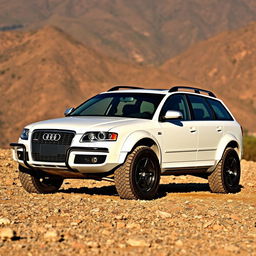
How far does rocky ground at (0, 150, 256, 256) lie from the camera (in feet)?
19.5

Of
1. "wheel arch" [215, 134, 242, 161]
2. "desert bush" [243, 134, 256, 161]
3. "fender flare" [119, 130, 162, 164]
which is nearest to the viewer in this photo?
"fender flare" [119, 130, 162, 164]

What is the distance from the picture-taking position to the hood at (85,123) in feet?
29.8

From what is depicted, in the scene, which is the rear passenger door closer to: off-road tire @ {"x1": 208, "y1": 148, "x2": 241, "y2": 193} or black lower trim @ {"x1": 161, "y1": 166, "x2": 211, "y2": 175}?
black lower trim @ {"x1": 161, "y1": 166, "x2": 211, "y2": 175}

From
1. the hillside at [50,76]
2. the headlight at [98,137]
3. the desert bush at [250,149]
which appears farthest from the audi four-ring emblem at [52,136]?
the hillside at [50,76]

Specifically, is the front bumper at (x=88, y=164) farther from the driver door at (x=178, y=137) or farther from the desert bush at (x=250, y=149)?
the desert bush at (x=250, y=149)

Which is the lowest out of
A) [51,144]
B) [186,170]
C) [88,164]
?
[186,170]

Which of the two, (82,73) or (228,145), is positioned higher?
(82,73)

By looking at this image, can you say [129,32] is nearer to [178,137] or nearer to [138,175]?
[178,137]

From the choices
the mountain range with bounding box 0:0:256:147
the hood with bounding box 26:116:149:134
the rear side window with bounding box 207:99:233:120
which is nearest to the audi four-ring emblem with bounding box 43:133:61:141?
the hood with bounding box 26:116:149:134

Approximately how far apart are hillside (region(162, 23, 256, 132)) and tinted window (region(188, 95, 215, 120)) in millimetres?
74305

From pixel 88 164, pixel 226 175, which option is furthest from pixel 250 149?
pixel 88 164

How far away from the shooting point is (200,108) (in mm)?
11156

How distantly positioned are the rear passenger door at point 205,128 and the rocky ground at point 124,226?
2.76 ft

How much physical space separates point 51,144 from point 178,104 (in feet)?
7.92
